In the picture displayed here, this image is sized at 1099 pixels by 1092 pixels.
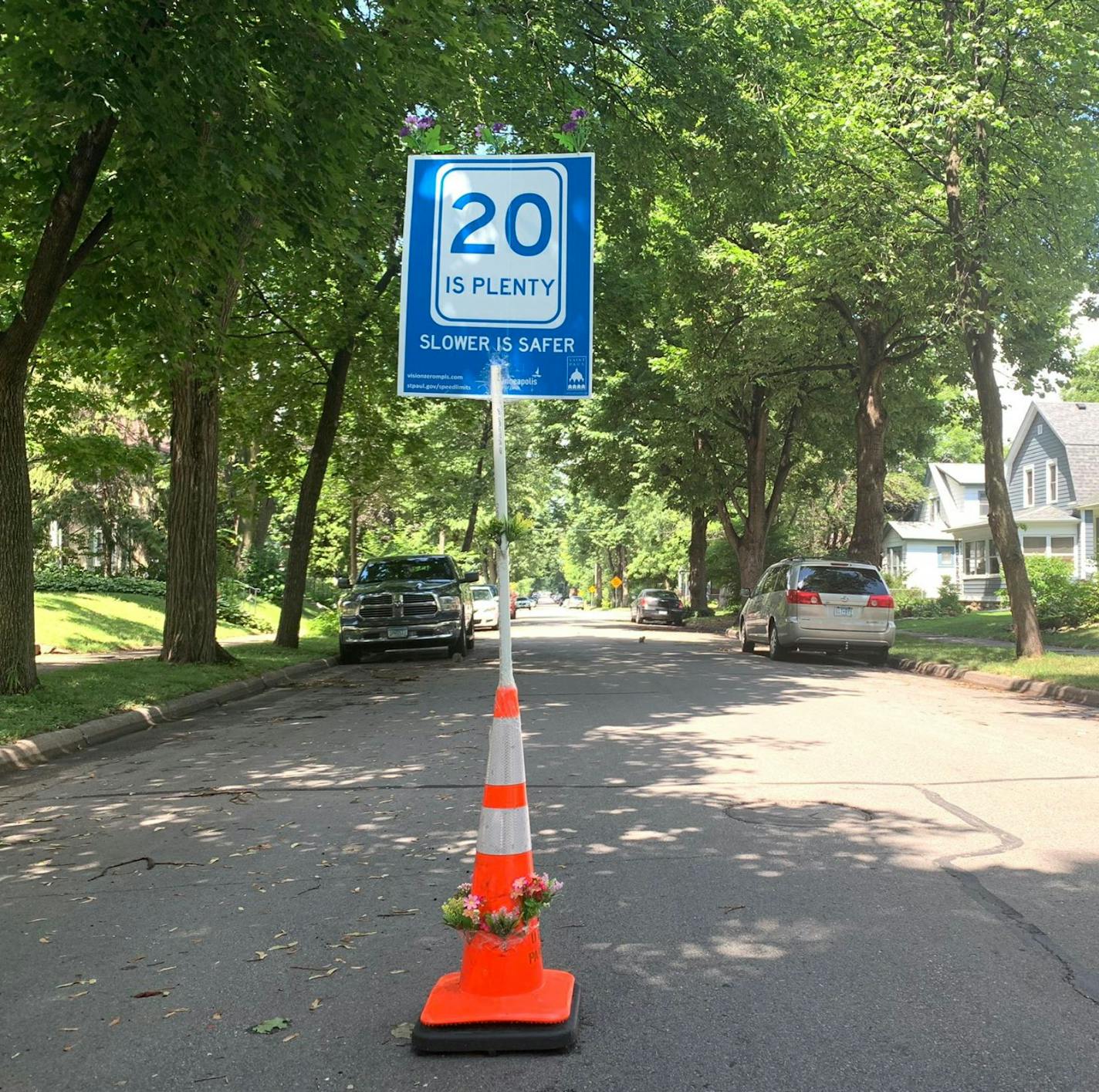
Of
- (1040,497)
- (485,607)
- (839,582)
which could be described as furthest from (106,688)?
(1040,497)

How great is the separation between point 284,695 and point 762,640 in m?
10.5

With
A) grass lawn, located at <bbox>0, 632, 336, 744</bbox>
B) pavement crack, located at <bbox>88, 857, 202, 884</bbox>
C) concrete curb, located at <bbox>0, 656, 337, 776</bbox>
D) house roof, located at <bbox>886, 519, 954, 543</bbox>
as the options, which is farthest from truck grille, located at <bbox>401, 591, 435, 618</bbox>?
house roof, located at <bbox>886, 519, 954, 543</bbox>

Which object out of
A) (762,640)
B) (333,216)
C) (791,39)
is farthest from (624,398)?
(333,216)

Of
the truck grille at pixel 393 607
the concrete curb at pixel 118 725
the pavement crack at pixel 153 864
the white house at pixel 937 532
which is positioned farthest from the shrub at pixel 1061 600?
the white house at pixel 937 532

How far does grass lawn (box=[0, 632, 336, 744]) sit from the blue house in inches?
1155

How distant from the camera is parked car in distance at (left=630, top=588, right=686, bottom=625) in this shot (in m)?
43.2

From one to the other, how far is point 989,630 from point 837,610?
28.1 ft

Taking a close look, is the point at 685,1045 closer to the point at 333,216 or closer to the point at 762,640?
the point at 333,216

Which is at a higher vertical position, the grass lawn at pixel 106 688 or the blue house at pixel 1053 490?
the blue house at pixel 1053 490

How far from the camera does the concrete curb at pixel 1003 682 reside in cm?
1327

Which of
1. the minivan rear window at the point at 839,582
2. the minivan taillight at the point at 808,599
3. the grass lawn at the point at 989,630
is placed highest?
the minivan rear window at the point at 839,582

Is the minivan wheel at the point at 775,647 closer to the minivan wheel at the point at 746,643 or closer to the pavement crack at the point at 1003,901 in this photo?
the minivan wheel at the point at 746,643

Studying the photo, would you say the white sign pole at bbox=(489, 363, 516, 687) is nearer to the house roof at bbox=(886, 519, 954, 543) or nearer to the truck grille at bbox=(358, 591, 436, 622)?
the truck grille at bbox=(358, 591, 436, 622)

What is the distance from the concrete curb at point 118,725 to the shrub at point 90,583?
11.2 m
